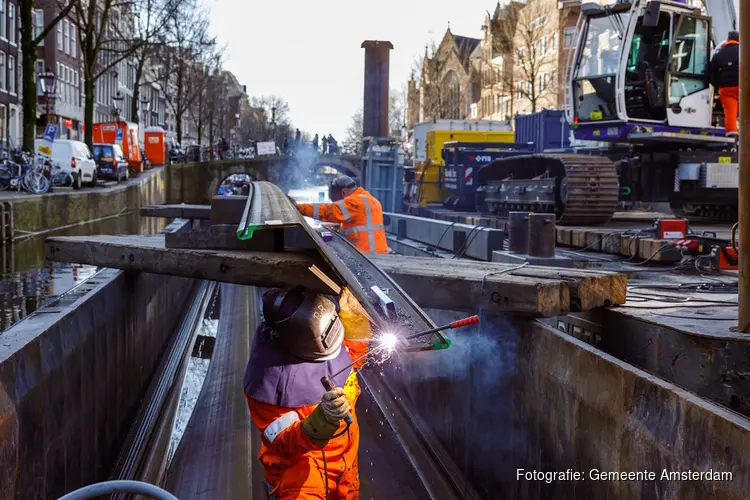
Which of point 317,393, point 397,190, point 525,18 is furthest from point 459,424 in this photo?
point 525,18

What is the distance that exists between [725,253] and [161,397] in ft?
18.7

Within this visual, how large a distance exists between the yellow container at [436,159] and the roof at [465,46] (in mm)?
74851

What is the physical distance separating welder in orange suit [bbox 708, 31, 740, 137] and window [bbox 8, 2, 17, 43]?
4211 cm

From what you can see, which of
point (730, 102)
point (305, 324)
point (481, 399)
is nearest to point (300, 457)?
point (305, 324)

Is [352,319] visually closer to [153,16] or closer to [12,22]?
[153,16]

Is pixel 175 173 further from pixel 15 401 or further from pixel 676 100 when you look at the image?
pixel 15 401

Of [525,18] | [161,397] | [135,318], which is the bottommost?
[161,397]

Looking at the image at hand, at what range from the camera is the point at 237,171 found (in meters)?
58.4

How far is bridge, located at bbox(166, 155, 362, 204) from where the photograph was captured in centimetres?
5153

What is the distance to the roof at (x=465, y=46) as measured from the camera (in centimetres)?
10075

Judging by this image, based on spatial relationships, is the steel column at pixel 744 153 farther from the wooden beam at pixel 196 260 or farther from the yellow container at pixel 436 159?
the yellow container at pixel 436 159

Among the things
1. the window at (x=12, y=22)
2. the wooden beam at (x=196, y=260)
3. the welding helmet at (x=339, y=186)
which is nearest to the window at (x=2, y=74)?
the window at (x=12, y=22)

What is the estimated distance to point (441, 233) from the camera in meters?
12.0

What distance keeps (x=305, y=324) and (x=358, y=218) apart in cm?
399
